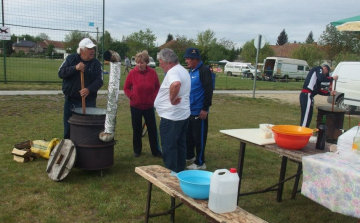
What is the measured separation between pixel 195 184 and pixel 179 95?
1566 millimetres

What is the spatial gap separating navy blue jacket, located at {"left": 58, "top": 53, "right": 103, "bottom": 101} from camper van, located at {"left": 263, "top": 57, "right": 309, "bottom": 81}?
29554 millimetres

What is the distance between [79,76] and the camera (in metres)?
4.46

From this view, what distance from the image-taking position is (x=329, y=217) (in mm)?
3574

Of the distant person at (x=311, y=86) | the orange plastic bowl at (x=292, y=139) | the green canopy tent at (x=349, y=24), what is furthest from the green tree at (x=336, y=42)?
the orange plastic bowl at (x=292, y=139)

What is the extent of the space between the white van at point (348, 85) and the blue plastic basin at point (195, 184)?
10654mm

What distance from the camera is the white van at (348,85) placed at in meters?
11.4

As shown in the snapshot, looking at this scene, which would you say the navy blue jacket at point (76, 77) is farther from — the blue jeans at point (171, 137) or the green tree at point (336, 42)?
the green tree at point (336, 42)

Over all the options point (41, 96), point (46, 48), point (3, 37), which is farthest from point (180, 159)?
point (46, 48)

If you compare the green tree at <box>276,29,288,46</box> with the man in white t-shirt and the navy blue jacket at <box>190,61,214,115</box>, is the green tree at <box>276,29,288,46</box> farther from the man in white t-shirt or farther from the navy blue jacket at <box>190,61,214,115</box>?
the man in white t-shirt

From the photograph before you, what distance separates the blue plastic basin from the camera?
2305mm

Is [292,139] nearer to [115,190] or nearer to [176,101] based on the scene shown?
[176,101]

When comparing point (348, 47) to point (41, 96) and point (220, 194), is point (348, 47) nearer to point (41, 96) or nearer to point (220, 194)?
point (41, 96)

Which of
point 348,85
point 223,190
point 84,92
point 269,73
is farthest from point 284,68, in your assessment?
point 223,190

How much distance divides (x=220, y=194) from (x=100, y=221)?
161cm
